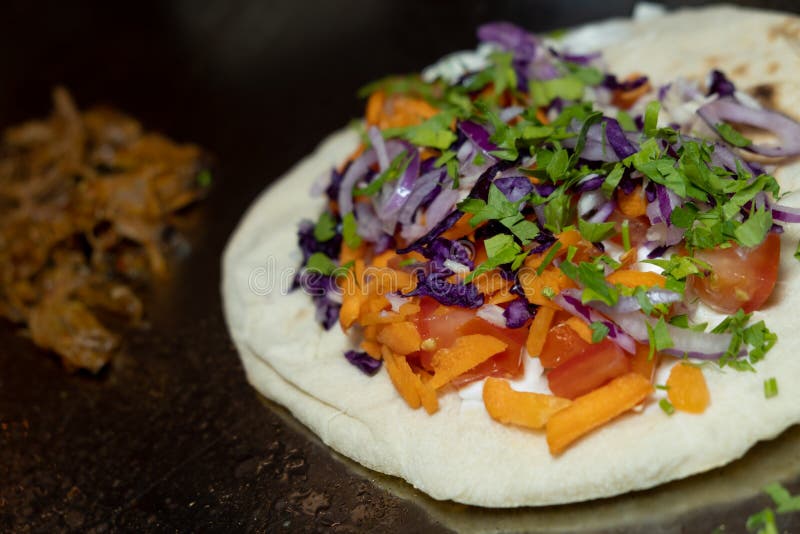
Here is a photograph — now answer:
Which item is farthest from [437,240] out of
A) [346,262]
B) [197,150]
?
[197,150]

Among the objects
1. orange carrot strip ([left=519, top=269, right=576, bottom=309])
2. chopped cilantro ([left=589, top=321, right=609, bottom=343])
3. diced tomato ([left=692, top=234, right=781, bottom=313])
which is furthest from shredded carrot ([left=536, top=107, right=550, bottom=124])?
chopped cilantro ([left=589, top=321, right=609, bottom=343])

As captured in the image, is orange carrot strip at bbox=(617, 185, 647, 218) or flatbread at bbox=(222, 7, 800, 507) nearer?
flatbread at bbox=(222, 7, 800, 507)

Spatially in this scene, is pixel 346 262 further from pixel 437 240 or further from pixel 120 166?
pixel 120 166

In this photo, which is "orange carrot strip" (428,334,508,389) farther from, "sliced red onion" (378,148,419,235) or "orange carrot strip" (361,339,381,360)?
"sliced red onion" (378,148,419,235)

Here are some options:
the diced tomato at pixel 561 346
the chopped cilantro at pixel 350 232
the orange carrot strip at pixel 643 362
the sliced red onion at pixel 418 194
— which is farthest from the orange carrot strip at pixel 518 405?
the chopped cilantro at pixel 350 232

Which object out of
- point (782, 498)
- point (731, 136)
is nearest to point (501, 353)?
point (782, 498)

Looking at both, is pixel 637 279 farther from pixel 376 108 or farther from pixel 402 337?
pixel 376 108
